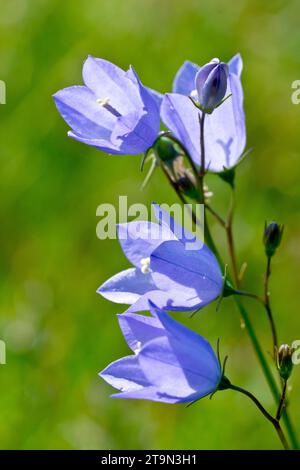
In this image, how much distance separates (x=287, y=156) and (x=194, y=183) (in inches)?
82.5

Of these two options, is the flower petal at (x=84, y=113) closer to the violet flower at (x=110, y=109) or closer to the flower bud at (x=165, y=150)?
the violet flower at (x=110, y=109)

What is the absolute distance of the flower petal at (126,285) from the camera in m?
1.89

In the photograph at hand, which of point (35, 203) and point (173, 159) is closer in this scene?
point (173, 159)

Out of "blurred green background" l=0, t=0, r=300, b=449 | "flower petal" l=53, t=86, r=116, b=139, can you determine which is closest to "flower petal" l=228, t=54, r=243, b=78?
"flower petal" l=53, t=86, r=116, b=139

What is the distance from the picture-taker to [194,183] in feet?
6.61

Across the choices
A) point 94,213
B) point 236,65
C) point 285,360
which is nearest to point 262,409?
point 285,360

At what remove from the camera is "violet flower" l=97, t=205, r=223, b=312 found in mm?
1741

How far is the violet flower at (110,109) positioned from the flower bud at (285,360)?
61cm

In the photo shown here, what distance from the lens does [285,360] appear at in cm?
181

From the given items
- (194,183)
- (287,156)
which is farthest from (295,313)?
(194,183)

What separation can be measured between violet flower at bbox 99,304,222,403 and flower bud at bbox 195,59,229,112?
52 cm

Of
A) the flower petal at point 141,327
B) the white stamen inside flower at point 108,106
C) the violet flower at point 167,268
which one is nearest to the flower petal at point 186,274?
the violet flower at point 167,268
